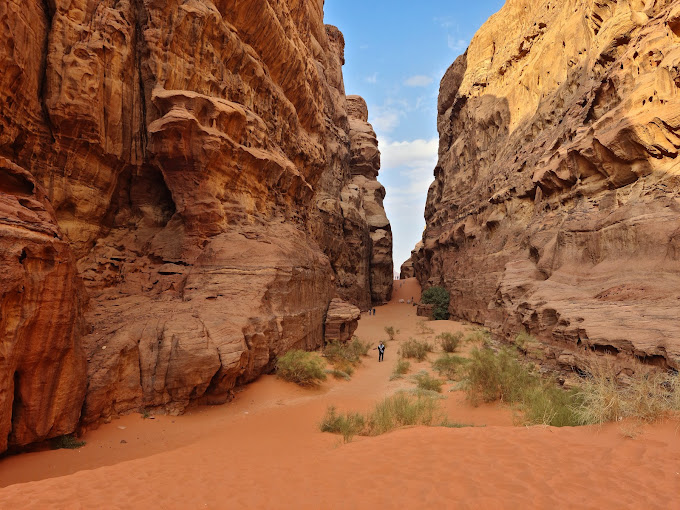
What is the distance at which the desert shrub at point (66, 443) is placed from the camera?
6.17 meters

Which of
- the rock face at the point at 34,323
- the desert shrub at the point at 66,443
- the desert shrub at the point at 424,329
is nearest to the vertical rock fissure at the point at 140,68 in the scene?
the rock face at the point at 34,323

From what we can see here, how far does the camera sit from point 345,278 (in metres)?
34.5

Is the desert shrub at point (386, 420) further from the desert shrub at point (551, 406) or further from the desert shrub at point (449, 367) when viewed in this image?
the desert shrub at point (449, 367)

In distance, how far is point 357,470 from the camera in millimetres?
4555

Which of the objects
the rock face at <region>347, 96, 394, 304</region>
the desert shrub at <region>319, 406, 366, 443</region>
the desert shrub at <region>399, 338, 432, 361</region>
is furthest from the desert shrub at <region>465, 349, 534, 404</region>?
the rock face at <region>347, 96, 394, 304</region>

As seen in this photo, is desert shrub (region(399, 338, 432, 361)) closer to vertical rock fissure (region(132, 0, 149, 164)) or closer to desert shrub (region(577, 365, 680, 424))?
desert shrub (region(577, 365, 680, 424))

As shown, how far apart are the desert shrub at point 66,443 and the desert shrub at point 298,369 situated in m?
5.47

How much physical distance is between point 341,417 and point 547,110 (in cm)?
2162

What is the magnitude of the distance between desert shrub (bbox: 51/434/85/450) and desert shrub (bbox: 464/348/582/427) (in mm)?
8417

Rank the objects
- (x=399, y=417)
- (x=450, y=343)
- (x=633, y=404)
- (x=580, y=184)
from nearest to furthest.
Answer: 1. (x=633, y=404)
2. (x=399, y=417)
3. (x=580, y=184)
4. (x=450, y=343)

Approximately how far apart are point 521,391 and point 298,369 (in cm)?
639

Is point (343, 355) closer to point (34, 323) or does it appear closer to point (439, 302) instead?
point (34, 323)

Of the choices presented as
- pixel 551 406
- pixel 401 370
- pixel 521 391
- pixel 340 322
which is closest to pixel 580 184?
pixel 521 391

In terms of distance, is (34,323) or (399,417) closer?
(34,323)
